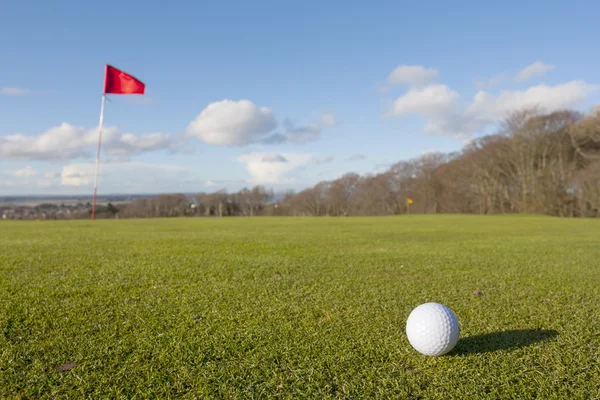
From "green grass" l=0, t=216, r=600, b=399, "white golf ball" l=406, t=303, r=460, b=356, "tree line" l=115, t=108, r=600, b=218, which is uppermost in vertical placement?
"tree line" l=115, t=108, r=600, b=218

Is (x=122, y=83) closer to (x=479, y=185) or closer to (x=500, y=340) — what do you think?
(x=500, y=340)

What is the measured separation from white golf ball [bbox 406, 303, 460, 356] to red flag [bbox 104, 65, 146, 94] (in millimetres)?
17812

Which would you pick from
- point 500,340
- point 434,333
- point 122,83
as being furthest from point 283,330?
point 122,83

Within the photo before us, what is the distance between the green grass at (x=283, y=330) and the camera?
2807 millimetres

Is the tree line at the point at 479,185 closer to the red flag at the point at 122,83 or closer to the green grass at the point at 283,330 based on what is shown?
the red flag at the point at 122,83

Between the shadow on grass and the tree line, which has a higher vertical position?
the tree line

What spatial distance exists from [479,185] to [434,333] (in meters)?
55.6

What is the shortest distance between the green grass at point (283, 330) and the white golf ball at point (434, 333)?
10 centimetres

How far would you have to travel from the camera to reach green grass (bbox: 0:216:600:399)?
2807 millimetres

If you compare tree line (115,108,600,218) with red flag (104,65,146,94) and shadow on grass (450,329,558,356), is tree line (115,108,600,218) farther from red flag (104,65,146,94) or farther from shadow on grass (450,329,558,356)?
shadow on grass (450,329,558,356)

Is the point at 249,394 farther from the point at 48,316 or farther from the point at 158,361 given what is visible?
the point at 48,316

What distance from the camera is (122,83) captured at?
18391 mm

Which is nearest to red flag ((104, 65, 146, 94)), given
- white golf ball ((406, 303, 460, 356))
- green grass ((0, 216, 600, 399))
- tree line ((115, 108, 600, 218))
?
green grass ((0, 216, 600, 399))

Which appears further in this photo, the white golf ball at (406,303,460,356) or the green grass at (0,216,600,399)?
the white golf ball at (406,303,460,356)
